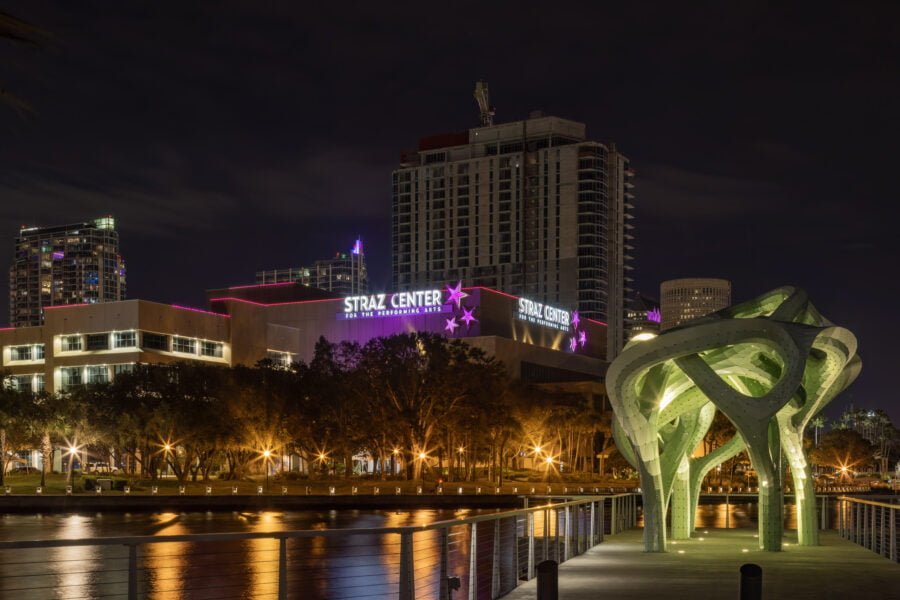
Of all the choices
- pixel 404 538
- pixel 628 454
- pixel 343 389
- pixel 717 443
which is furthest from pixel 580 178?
pixel 404 538

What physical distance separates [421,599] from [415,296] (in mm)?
105046

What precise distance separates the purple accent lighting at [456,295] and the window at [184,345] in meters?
27.4

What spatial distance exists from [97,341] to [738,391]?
97173mm

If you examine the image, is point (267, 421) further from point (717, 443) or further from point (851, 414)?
point (851, 414)

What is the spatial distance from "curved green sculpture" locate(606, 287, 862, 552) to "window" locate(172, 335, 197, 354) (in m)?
93.0

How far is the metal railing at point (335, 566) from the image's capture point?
14.1m

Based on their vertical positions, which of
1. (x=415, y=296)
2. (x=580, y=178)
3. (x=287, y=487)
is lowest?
(x=287, y=487)

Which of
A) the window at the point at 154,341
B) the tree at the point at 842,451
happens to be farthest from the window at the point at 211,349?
the tree at the point at 842,451

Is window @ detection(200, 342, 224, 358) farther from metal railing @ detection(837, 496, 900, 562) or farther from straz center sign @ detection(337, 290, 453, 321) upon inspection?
metal railing @ detection(837, 496, 900, 562)

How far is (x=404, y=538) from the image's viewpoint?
1135cm

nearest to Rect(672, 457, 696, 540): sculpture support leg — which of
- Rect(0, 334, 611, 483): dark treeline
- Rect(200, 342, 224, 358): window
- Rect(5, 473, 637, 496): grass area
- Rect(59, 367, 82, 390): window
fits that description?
Rect(5, 473, 637, 496): grass area

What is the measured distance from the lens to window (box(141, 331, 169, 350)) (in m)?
110

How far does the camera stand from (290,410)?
262ft

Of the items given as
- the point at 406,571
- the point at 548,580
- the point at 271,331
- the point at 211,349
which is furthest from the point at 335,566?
the point at 271,331
